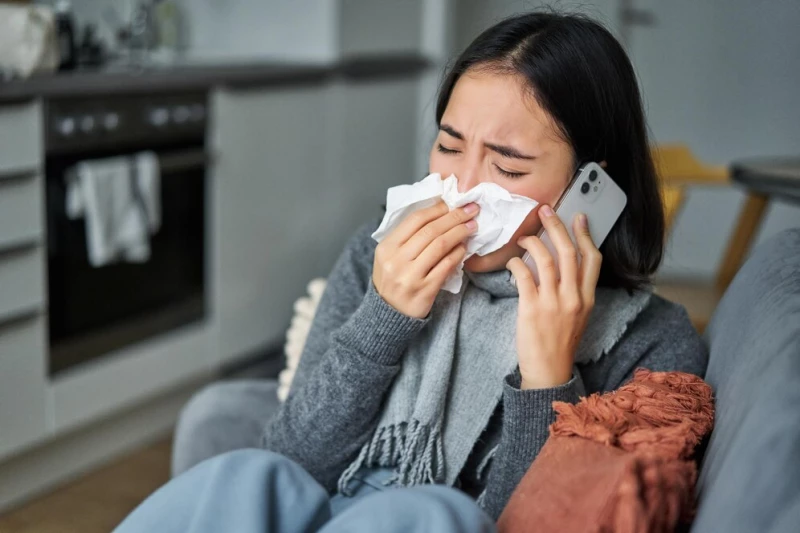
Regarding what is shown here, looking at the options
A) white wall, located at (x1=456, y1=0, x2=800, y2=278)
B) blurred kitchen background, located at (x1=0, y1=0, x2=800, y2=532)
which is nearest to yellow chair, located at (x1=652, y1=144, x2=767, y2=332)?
blurred kitchen background, located at (x1=0, y1=0, x2=800, y2=532)

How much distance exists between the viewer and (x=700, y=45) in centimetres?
446

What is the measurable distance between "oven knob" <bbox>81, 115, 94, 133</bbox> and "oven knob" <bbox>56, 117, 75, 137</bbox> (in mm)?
33

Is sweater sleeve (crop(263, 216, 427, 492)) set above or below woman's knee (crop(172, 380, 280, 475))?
above

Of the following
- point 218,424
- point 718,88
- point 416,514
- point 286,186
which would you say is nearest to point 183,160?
point 286,186

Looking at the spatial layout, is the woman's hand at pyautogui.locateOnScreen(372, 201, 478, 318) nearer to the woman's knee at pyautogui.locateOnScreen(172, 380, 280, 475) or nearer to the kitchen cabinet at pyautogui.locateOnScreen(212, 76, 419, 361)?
the woman's knee at pyautogui.locateOnScreen(172, 380, 280, 475)

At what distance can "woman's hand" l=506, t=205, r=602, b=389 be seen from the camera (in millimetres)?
1134

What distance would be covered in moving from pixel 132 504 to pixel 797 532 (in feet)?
6.53

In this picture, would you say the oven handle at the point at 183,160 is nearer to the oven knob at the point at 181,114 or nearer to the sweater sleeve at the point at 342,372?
the oven knob at the point at 181,114

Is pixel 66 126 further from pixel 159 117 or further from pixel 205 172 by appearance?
pixel 205 172

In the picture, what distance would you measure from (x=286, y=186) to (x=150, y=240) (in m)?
0.64

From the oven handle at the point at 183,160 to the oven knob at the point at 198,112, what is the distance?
0.31ft

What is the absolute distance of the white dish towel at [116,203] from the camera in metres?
2.41

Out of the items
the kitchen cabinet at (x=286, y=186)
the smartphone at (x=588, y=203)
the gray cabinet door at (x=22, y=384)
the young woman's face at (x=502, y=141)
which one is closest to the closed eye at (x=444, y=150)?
the young woman's face at (x=502, y=141)

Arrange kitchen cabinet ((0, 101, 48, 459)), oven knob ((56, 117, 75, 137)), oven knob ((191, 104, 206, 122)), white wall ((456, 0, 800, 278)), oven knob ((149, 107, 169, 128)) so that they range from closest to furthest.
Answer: kitchen cabinet ((0, 101, 48, 459)) < oven knob ((56, 117, 75, 137)) < oven knob ((149, 107, 169, 128)) < oven knob ((191, 104, 206, 122)) < white wall ((456, 0, 800, 278))
